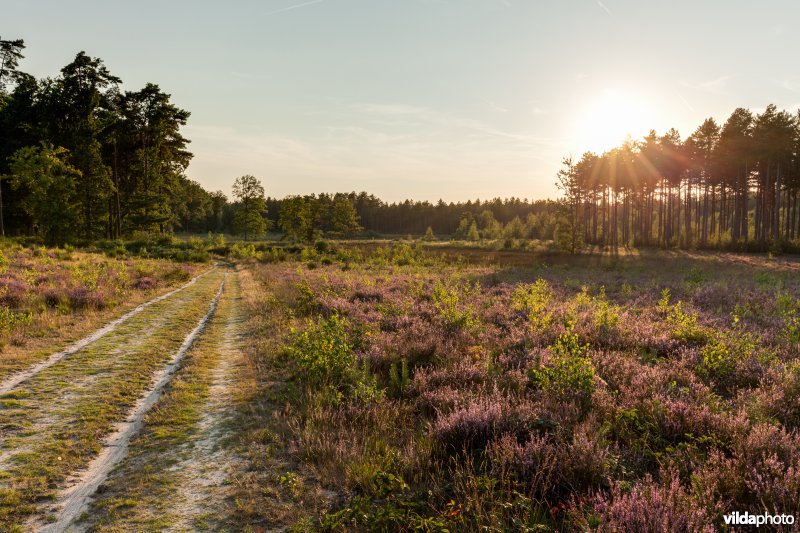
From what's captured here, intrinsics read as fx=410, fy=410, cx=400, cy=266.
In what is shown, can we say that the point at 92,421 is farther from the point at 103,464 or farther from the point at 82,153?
the point at 82,153

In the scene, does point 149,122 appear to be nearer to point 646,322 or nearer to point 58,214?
point 58,214

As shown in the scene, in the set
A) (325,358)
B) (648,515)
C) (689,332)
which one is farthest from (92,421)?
(689,332)

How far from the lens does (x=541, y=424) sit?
536cm

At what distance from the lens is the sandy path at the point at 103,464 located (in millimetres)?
4461

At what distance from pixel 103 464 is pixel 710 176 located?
90.3 metres

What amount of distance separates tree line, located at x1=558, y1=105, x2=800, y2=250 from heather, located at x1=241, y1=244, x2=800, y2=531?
57632mm

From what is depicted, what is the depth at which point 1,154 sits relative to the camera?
189ft

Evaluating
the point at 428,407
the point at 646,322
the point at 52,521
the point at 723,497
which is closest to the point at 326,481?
the point at 428,407

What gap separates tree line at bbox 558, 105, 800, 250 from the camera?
58.4 m

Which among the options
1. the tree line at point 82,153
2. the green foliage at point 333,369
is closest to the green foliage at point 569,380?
the green foliage at point 333,369

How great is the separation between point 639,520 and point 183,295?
22645 mm

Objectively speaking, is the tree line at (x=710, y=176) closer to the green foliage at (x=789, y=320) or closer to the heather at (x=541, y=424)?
the green foliage at (x=789, y=320)

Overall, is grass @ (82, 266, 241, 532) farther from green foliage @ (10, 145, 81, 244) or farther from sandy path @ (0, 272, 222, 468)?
green foliage @ (10, 145, 81, 244)

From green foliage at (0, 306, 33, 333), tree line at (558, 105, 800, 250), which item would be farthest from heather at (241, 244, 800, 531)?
tree line at (558, 105, 800, 250)
